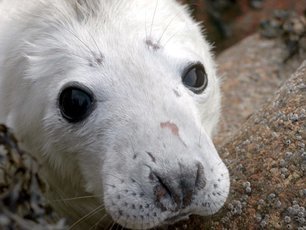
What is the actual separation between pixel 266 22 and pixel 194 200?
3.76 m

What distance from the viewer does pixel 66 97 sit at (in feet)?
10.8

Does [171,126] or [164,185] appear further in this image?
[171,126]

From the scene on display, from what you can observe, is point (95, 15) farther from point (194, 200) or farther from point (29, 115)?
point (194, 200)

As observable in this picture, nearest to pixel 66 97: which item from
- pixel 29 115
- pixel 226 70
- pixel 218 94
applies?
pixel 29 115

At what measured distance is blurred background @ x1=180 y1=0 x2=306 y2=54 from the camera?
25.2ft

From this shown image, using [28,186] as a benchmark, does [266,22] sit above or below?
below

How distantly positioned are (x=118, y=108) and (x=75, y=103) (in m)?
0.26

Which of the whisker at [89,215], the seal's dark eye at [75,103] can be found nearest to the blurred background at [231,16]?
the whisker at [89,215]

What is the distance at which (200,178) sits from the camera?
294cm

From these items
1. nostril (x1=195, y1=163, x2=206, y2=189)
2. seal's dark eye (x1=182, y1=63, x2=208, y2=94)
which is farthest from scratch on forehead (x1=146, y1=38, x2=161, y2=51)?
nostril (x1=195, y1=163, x2=206, y2=189)

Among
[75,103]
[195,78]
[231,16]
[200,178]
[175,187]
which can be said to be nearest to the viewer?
[175,187]

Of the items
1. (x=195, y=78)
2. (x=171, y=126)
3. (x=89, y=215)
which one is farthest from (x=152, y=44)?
(x=89, y=215)

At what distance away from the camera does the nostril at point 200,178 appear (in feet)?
9.58

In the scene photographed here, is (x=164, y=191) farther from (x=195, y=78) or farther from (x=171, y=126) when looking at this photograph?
(x=195, y=78)
